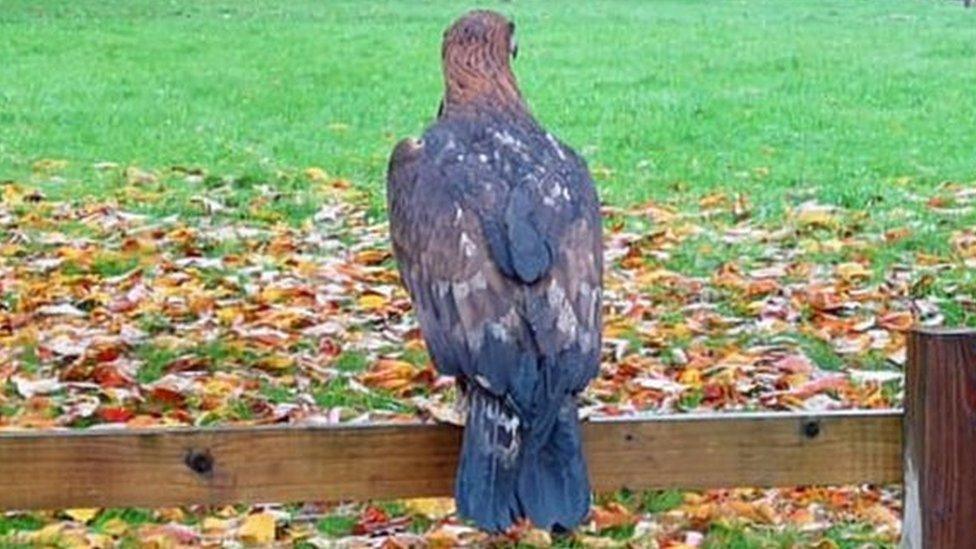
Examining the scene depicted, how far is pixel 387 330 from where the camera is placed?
8484mm

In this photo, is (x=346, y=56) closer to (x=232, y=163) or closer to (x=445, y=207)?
(x=232, y=163)

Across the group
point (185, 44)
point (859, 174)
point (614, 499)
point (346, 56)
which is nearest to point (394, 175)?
point (614, 499)

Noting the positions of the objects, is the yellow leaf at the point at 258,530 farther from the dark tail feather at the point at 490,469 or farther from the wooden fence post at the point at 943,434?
the wooden fence post at the point at 943,434

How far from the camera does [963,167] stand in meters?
13.8

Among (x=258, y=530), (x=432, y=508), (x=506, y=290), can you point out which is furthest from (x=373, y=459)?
(x=432, y=508)

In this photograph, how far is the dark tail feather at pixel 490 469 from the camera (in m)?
3.60

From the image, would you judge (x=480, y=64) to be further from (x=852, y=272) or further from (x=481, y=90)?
(x=852, y=272)

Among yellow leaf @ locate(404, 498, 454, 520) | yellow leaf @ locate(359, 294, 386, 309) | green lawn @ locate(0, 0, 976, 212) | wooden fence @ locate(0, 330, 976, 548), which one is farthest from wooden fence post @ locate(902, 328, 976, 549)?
green lawn @ locate(0, 0, 976, 212)

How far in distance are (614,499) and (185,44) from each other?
18.5 metres

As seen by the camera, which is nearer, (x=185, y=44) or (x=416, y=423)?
(x=416, y=423)

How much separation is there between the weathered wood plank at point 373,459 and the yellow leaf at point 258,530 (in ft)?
7.45

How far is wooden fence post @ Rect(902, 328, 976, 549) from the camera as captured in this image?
3.43 meters

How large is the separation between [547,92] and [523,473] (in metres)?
15.2

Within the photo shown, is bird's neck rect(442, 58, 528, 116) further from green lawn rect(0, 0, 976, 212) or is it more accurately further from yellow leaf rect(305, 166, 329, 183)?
yellow leaf rect(305, 166, 329, 183)
